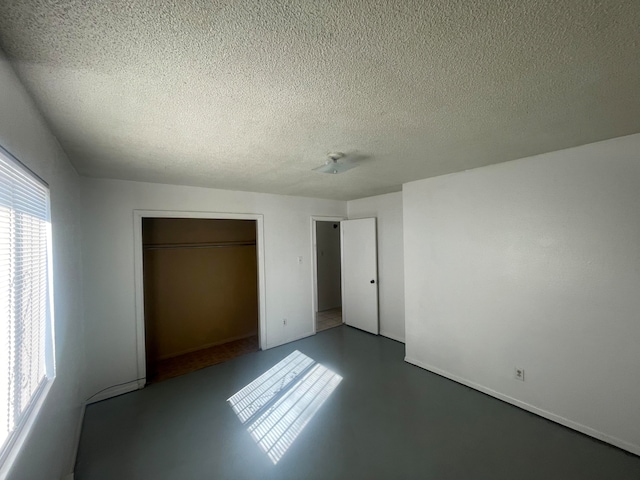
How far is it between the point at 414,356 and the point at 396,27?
332 cm

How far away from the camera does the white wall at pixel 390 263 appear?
12.8 feet

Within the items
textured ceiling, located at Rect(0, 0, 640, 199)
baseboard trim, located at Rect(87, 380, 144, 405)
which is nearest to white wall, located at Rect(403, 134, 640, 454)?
textured ceiling, located at Rect(0, 0, 640, 199)

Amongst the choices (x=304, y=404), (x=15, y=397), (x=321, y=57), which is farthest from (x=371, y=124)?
(x=304, y=404)

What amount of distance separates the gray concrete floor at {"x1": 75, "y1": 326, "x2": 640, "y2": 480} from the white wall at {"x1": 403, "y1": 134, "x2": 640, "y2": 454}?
259 millimetres

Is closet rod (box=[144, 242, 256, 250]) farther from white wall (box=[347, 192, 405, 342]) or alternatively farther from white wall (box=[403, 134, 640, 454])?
white wall (box=[403, 134, 640, 454])

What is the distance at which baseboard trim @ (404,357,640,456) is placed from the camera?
1.86 metres

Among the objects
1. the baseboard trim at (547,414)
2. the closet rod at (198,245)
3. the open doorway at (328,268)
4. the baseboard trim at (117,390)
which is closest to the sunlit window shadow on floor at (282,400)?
the baseboard trim at (117,390)

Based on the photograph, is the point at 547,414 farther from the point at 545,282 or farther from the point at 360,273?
the point at 360,273

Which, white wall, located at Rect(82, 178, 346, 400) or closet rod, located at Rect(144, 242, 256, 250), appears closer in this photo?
white wall, located at Rect(82, 178, 346, 400)

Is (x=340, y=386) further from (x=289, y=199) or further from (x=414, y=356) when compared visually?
(x=289, y=199)

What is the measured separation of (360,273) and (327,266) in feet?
5.50

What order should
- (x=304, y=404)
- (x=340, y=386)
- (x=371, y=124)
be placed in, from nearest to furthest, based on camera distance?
(x=371, y=124) < (x=304, y=404) < (x=340, y=386)

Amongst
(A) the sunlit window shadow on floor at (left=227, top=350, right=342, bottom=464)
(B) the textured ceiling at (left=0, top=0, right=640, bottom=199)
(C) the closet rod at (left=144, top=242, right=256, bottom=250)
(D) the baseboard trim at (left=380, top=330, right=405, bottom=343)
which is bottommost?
(A) the sunlit window shadow on floor at (left=227, top=350, right=342, bottom=464)

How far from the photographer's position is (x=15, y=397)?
972mm
